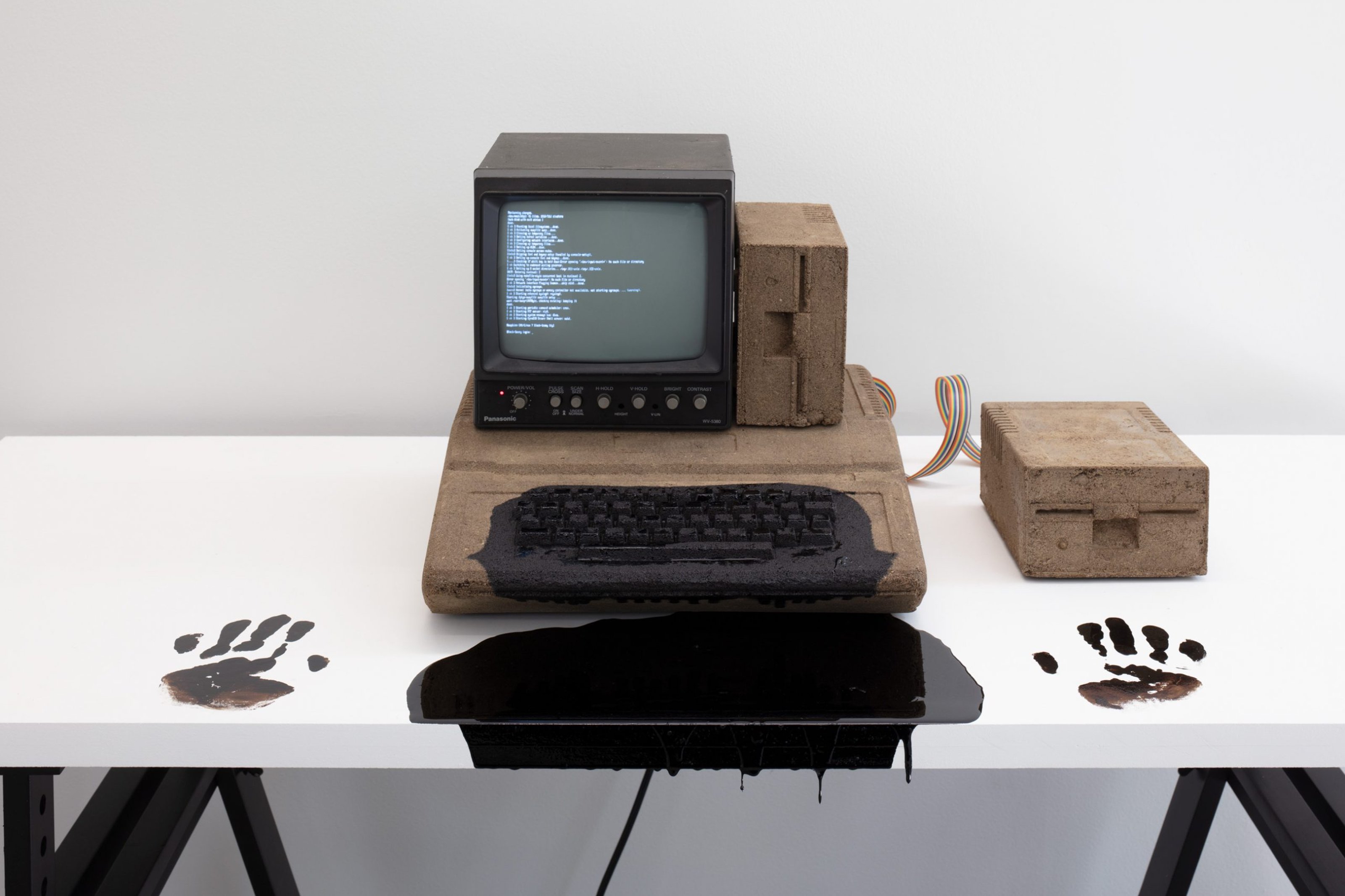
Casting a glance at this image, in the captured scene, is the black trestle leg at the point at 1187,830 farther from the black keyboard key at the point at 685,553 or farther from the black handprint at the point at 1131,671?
the black keyboard key at the point at 685,553

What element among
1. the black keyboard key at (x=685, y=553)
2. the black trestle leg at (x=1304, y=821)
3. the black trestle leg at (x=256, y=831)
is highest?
the black keyboard key at (x=685, y=553)

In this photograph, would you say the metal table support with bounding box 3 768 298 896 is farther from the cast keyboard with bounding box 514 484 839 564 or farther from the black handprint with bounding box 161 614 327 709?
the cast keyboard with bounding box 514 484 839 564

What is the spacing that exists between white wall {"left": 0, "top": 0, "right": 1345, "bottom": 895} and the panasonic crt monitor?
0.34 metres

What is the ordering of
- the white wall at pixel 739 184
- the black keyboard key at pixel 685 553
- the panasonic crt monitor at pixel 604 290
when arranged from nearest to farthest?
the black keyboard key at pixel 685 553, the panasonic crt monitor at pixel 604 290, the white wall at pixel 739 184

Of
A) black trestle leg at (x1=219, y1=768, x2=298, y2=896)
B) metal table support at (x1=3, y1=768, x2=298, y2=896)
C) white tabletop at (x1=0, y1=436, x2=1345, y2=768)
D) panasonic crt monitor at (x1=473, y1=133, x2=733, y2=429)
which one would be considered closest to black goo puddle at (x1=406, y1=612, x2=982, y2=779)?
white tabletop at (x1=0, y1=436, x2=1345, y2=768)

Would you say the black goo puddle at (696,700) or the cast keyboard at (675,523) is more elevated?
the cast keyboard at (675,523)

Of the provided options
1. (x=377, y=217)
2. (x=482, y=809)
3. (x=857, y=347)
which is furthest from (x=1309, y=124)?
(x=482, y=809)

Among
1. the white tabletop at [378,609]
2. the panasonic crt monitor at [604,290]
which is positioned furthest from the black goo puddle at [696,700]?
the panasonic crt monitor at [604,290]

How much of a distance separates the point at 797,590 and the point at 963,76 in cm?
83

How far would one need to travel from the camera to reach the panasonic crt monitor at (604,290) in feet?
3.62

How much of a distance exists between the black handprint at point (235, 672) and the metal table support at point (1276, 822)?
0.98m

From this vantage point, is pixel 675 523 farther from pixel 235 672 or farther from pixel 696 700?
pixel 235 672

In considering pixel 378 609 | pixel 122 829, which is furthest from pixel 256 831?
pixel 378 609

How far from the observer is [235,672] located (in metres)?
0.93
